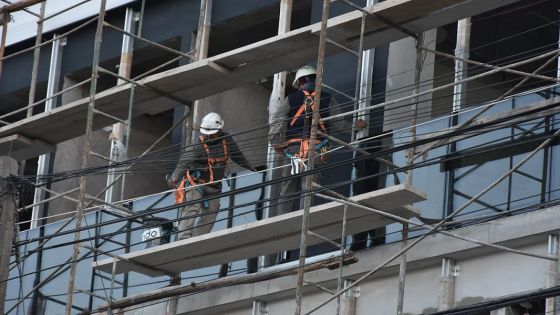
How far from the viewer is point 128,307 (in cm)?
2500

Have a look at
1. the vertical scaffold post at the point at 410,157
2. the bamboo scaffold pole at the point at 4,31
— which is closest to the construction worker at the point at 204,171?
the vertical scaffold post at the point at 410,157

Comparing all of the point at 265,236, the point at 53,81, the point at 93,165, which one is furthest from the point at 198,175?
the point at 53,81

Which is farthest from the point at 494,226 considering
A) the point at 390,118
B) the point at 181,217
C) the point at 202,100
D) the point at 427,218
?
the point at 202,100

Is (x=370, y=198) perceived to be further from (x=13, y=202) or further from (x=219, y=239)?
(x=13, y=202)

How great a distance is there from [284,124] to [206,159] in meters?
1.50

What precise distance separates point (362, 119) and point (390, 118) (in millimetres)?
349

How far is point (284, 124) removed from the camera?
23094 mm

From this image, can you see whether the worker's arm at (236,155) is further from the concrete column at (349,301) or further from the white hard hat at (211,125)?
the concrete column at (349,301)

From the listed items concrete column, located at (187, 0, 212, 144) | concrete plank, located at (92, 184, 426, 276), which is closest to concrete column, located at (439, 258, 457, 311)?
concrete plank, located at (92, 184, 426, 276)

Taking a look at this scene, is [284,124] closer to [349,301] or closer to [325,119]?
[325,119]

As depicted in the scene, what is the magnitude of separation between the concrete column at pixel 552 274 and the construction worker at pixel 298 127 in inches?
126

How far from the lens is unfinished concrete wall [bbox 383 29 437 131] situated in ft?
75.9

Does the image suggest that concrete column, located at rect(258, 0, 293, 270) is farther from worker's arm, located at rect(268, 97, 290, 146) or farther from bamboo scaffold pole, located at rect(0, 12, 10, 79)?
bamboo scaffold pole, located at rect(0, 12, 10, 79)

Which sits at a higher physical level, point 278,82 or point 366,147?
point 278,82
